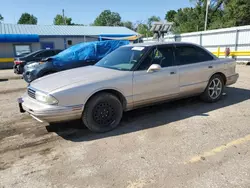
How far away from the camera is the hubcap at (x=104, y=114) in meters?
3.89

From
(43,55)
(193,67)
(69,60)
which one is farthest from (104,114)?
(43,55)

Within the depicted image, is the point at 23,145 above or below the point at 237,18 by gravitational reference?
below

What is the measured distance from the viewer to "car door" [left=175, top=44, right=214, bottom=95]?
487 cm

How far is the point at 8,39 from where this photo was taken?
2120cm

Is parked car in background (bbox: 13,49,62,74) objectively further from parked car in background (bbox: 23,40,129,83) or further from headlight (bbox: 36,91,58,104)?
headlight (bbox: 36,91,58,104)

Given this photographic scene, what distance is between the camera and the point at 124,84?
405 cm

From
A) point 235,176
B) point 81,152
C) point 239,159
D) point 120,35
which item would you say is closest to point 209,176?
point 235,176

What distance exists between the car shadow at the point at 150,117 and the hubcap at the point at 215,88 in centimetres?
22

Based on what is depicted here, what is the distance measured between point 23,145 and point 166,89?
2.94m

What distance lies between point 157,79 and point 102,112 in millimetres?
1342

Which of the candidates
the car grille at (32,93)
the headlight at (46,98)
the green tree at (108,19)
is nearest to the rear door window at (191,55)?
the headlight at (46,98)

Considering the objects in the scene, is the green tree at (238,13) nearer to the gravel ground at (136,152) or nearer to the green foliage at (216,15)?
the green foliage at (216,15)

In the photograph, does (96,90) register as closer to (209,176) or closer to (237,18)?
(209,176)

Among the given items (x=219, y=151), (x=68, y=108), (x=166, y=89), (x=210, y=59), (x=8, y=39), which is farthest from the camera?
(x=8, y=39)
